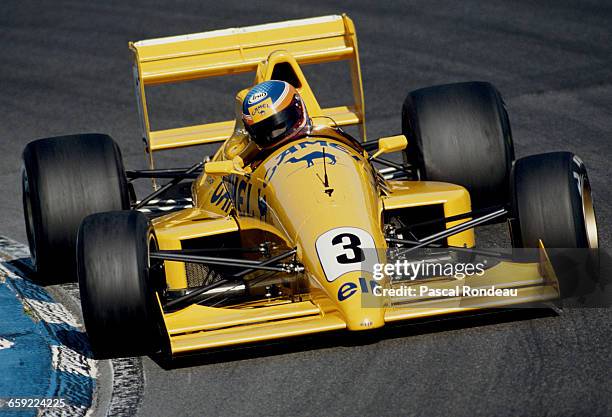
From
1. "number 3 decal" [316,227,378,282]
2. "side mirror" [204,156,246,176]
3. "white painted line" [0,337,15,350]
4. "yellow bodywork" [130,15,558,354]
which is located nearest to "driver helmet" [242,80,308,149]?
"yellow bodywork" [130,15,558,354]

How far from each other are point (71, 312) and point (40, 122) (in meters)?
6.63

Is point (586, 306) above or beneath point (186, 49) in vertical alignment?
beneath

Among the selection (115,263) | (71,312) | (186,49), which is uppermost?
(186,49)

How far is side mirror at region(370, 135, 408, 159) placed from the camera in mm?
8992

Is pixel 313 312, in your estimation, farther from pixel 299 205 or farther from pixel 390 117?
pixel 390 117

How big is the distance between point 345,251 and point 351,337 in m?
0.53

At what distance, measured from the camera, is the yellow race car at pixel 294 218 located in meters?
7.19

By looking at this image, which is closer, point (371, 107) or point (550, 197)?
point (550, 197)

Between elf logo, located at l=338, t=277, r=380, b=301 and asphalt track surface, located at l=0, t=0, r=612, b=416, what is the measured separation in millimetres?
388

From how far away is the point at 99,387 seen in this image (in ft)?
23.7

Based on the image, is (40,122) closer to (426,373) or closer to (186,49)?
(186,49)

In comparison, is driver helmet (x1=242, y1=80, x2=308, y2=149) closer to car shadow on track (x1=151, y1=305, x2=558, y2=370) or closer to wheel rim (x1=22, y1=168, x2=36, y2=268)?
car shadow on track (x1=151, y1=305, x2=558, y2=370)

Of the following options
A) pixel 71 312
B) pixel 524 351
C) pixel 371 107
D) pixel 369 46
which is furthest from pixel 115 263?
pixel 369 46
